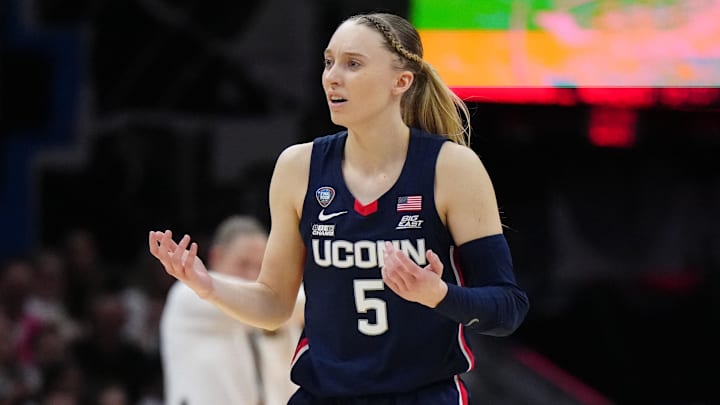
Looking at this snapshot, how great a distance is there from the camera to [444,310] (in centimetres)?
309

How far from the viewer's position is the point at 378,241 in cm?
331

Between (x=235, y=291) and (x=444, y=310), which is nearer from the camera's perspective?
(x=444, y=310)

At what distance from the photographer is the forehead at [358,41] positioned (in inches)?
133

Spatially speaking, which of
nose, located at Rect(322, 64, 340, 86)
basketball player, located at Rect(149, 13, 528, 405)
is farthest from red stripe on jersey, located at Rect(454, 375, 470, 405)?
nose, located at Rect(322, 64, 340, 86)

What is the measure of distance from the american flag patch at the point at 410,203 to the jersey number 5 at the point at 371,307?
194 mm

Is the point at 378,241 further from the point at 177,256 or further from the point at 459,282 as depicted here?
the point at 177,256

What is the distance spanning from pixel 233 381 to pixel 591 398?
20.2 feet

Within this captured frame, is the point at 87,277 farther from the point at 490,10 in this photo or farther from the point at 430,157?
the point at 430,157

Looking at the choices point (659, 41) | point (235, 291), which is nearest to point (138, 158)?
point (659, 41)

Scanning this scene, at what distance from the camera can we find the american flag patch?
333 cm

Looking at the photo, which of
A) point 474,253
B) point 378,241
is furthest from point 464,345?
point 378,241

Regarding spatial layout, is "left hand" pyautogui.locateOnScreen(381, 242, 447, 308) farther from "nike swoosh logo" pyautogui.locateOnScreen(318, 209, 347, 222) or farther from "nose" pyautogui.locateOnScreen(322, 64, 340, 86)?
"nose" pyautogui.locateOnScreen(322, 64, 340, 86)

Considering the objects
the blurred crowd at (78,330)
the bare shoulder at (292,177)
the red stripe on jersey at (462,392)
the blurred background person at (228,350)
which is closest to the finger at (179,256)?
the bare shoulder at (292,177)

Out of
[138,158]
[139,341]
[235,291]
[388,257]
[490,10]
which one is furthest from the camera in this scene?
[138,158]
